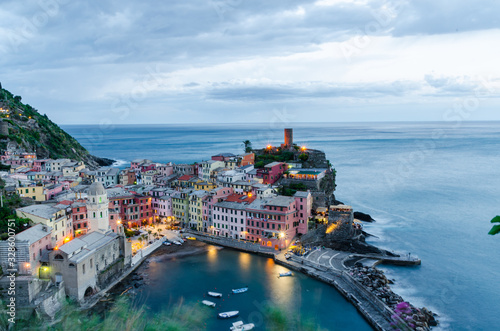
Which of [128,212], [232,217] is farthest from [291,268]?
[128,212]

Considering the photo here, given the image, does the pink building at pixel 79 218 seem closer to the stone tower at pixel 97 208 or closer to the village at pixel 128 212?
the village at pixel 128 212

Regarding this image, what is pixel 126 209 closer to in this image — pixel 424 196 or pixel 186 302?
pixel 186 302

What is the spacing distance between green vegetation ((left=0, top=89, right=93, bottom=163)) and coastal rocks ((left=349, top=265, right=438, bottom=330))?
74.3m

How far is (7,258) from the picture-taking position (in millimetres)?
29188

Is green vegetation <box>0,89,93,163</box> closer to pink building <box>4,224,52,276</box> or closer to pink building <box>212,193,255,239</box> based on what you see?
pink building <box>4,224,52,276</box>

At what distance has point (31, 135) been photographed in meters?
87.4

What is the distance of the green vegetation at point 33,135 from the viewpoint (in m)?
81.3

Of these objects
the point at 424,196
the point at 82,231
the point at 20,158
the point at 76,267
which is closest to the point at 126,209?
the point at 82,231

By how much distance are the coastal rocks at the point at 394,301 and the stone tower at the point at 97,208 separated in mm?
26975

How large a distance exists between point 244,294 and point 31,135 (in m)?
77.3

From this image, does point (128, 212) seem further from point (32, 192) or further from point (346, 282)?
point (346, 282)

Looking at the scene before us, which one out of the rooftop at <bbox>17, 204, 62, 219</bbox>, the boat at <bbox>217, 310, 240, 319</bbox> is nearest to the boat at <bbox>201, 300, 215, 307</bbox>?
the boat at <bbox>217, 310, 240, 319</bbox>

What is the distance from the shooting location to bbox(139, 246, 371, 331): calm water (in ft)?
100

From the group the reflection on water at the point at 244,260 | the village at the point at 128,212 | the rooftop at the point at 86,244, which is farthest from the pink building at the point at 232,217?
the rooftop at the point at 86,244
